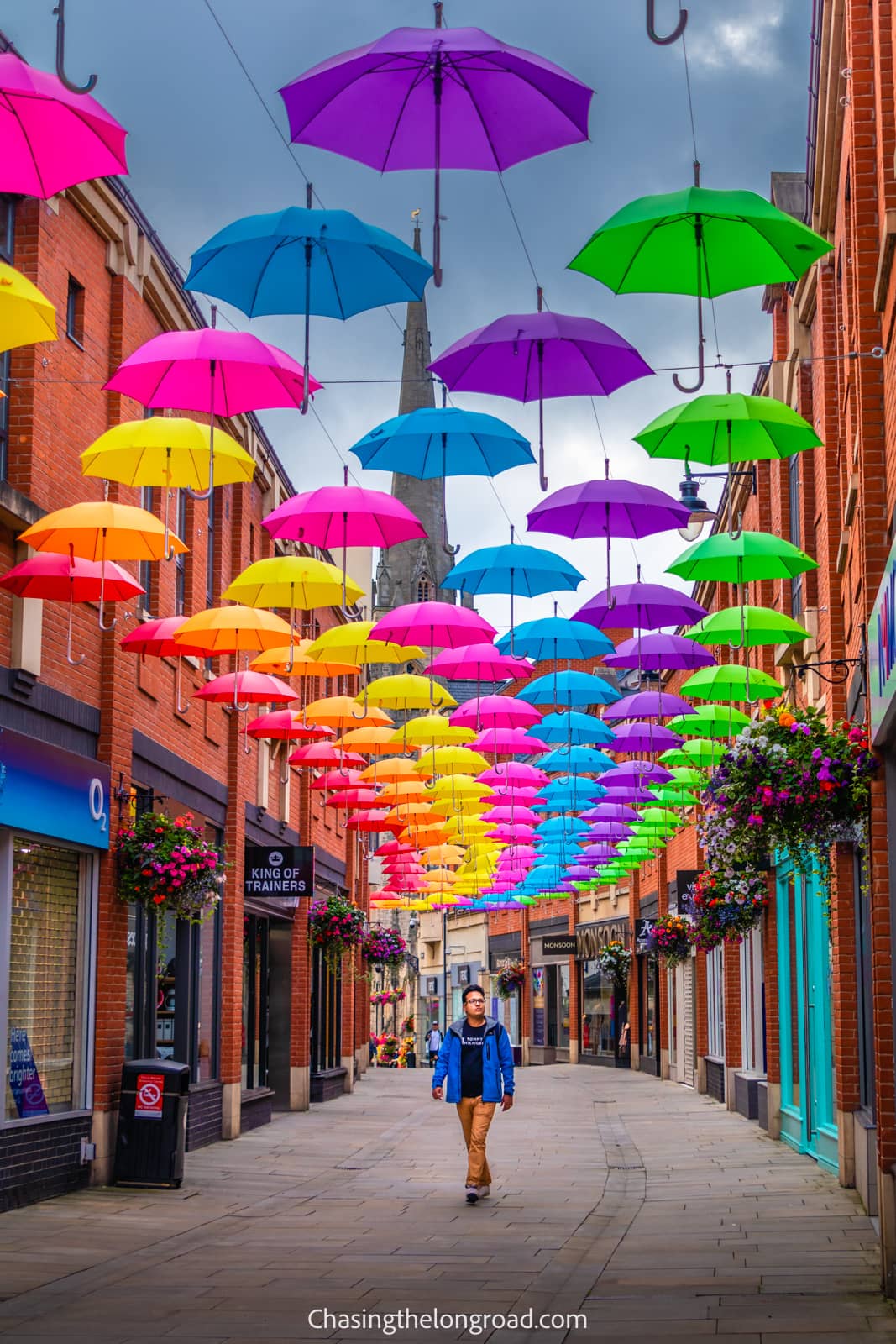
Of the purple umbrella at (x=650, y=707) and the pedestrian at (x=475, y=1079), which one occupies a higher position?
the purple umbrella at (x=650, y=707)

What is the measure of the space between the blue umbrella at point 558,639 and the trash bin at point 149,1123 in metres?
6.86

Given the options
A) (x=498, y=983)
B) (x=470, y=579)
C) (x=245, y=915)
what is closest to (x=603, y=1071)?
(x=498, y=983)

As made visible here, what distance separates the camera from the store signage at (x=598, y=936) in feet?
166

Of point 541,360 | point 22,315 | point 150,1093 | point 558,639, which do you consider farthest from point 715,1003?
point 22,315

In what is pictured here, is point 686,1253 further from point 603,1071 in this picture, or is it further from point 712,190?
point 603,1071

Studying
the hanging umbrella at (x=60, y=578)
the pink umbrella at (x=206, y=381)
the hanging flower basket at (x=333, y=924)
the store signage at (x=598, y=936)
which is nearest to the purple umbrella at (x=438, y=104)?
the pink umbrella at (x=206, y=381)

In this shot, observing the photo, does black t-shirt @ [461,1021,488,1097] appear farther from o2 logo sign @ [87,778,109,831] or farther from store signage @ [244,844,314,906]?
store signage @ [244,844,314,906]

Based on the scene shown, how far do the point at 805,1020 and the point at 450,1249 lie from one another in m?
8.31

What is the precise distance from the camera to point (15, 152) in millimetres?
8539

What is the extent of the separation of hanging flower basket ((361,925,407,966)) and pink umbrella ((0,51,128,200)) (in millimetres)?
30825

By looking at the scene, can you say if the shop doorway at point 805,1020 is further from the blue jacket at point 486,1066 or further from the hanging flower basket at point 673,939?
the hanging flower basket at point 673,939

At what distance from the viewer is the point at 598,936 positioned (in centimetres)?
5369

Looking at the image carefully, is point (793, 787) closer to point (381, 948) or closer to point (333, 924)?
point (333, 924)

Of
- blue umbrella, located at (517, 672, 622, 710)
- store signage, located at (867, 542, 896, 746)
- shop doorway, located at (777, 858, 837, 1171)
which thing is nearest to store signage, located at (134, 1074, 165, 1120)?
shop doorway, located at (777, 858, 837, 1171)
